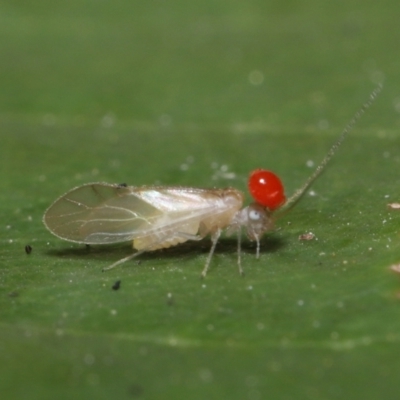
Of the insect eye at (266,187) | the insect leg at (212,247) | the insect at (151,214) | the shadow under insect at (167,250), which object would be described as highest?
the insect eye at (266,187)

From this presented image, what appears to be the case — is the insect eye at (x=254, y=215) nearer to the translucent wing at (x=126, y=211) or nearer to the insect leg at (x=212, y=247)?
the translucent wing at (x=126, y=211)

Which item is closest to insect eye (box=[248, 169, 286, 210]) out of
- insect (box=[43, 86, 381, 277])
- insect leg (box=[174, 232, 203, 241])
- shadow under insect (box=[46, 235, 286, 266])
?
insect (box=[43, 86, 381, 277])

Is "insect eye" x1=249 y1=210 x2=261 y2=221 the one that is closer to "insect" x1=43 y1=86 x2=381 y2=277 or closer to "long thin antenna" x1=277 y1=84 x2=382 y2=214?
"insect" x1=43 y1=86 x2=381 y2=277

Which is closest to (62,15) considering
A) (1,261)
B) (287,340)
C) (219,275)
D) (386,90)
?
(386,90)

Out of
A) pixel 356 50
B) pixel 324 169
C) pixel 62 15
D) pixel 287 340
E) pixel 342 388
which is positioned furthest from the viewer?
pixel 62 15

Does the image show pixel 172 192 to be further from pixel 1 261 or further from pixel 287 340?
pixel 287 340

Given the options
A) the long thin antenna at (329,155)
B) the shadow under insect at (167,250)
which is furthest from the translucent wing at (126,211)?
the long thin antenna at (329,155)

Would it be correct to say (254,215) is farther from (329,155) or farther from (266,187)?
(329,155)
